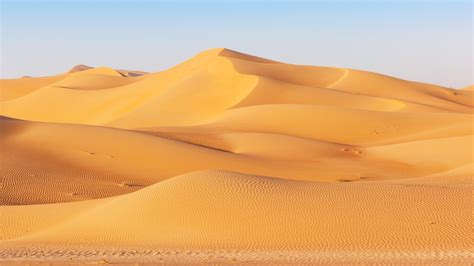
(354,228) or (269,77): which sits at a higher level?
(269,77)

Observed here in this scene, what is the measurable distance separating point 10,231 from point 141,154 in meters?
9.66

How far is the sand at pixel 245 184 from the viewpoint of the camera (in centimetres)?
1232

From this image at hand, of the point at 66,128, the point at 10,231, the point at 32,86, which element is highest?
the point at 32,86

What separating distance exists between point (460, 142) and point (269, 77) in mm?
28628

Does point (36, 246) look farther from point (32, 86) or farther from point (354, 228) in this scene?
point (32, 86)

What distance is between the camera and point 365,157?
89.6 feet

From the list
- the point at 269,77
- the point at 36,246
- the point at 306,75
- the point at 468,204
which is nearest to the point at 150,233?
the point at 36,246

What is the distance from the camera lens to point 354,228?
43.3 feet

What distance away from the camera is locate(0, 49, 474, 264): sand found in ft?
40.4

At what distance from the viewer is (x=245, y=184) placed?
50.2ft

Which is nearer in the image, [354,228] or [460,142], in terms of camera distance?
[354,228]

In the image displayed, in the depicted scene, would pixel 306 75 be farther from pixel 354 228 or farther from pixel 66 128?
pixel 354 228

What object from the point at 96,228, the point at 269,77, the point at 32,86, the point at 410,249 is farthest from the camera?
the point at 32,86

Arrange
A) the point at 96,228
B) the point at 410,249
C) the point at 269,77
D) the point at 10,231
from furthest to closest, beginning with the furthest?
1. the point at 269,77
2. the point at 10,231
3. the point at 96,228
4. the point at 410,249
